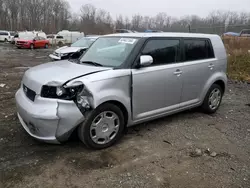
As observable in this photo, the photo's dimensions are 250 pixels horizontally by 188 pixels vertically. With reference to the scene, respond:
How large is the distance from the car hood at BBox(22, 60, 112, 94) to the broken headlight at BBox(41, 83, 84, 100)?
7 centimetres

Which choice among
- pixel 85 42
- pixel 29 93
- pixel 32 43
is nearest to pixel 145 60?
pixel 29 93

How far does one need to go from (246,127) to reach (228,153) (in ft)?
4.26

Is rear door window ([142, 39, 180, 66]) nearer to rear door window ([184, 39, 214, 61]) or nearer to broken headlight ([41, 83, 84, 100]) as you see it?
rear door window ([184, 39, 214, 61])

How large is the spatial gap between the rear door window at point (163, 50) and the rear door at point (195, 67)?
0.20 metres

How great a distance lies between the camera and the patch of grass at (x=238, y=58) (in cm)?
943

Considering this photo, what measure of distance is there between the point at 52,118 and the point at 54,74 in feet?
2.22

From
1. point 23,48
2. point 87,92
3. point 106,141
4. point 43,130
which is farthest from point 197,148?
point 23,48

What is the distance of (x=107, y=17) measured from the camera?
68.0m

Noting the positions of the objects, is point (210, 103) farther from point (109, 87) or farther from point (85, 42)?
point (85, 42)

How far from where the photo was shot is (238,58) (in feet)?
35.9

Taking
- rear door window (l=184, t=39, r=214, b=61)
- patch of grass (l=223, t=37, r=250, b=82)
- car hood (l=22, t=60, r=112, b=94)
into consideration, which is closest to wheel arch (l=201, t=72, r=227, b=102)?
rear door window (l=184, t=39, r=214, b=61)

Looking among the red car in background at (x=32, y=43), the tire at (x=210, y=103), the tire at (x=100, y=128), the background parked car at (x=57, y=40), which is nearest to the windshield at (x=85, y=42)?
the tire at (x=210, y=103)

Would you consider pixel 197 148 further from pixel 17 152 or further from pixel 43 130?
pixel 17 152

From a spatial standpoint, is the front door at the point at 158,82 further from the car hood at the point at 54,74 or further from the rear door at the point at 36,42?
the rear door at the point at 36,42
